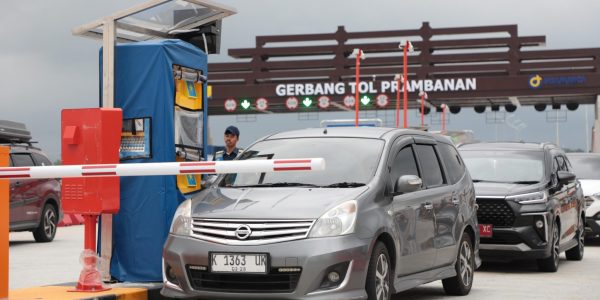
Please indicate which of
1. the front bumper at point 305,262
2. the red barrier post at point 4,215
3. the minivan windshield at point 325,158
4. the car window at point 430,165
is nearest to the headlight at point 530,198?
the car window at point 430,165

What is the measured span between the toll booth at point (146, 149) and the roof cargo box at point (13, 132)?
9450 millimetres

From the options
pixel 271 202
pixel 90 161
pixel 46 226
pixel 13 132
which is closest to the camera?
pixel 271 202

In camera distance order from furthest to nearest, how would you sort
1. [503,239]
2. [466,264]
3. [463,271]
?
[503,239] → [466,264] → [463,271]

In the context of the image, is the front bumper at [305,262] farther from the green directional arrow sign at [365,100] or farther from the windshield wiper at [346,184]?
the green directional arrow sign at [365,100]

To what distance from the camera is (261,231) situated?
8.63m

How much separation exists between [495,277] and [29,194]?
10066mm

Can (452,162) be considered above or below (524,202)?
above

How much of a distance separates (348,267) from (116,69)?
350 cm

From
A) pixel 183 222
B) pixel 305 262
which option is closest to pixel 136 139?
pixel 183 222

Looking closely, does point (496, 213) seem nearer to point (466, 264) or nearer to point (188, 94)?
point (466, 264)

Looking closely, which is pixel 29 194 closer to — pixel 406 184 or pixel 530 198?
pixel 530 198

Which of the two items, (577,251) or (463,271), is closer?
(463,271)

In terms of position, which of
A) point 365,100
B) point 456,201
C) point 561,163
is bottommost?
point 456,201

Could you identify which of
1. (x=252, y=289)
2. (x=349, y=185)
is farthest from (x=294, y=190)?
(x=252, y=289)
